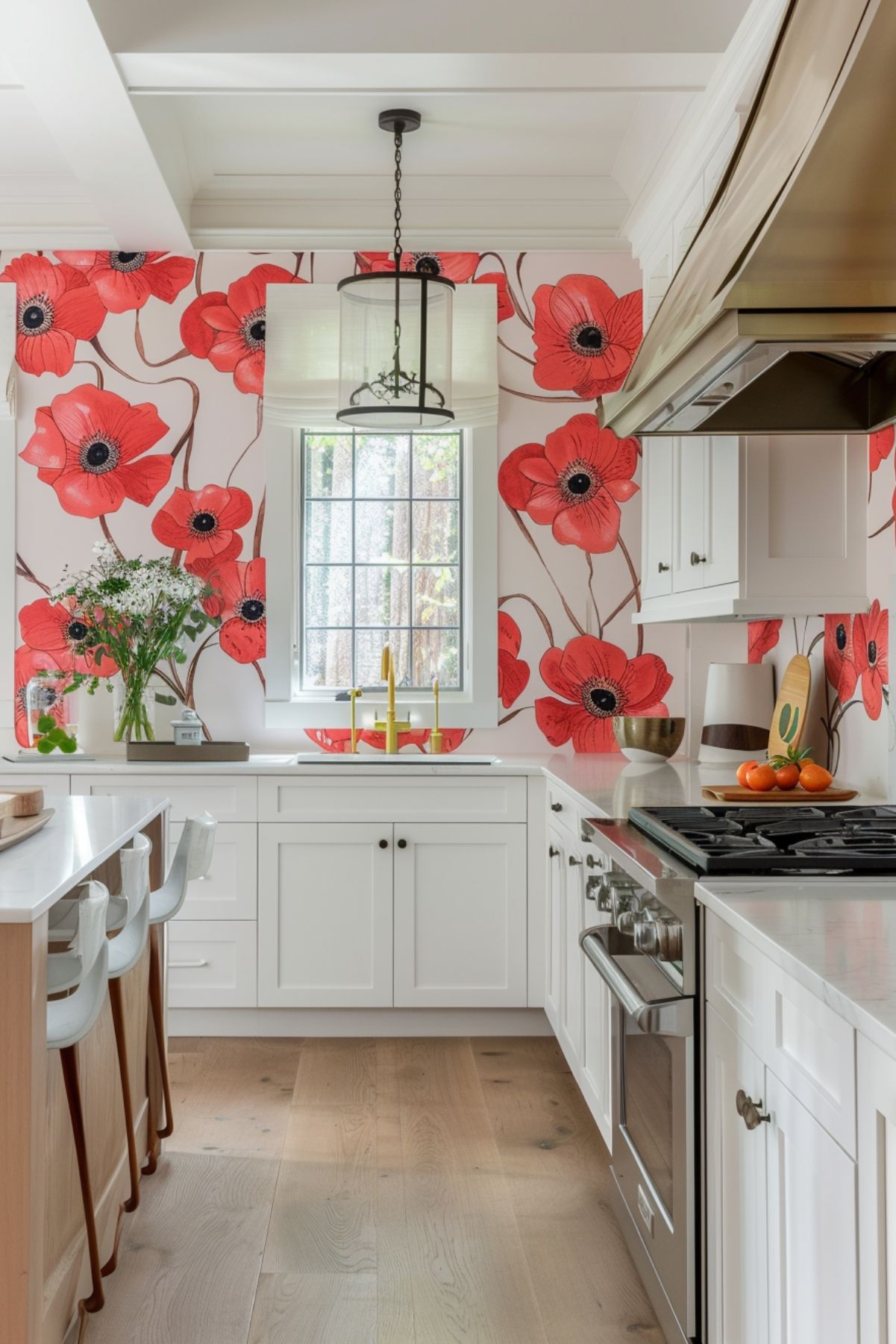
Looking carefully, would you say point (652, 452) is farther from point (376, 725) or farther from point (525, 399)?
point (376, 725)

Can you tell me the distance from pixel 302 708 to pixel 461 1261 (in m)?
2.18

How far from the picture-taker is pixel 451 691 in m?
4.29

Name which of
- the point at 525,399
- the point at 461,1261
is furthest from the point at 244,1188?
the point at 525,399

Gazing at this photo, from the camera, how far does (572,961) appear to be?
311cm

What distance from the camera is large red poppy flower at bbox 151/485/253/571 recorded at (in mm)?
4215

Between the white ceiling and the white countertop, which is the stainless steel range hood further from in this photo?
the white countertop

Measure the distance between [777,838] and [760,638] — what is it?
175cm

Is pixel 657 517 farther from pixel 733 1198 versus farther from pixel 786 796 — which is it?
pixel 733 1198

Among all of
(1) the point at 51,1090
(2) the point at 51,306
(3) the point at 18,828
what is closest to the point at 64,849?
(3) the point at 18,828

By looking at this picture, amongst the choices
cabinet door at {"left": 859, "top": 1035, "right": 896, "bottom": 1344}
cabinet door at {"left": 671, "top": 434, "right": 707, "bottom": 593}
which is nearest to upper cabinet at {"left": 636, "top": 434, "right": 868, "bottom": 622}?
cabinet door at {"left": 671, "top": 434, "right": 707, "bottom": 593}

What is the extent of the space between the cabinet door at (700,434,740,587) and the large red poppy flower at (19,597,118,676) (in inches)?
85.9

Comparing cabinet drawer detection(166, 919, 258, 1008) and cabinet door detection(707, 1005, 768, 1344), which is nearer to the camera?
cabinet door detection(707, 1005, 768, 1344)

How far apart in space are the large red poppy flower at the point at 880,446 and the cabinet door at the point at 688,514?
45cm

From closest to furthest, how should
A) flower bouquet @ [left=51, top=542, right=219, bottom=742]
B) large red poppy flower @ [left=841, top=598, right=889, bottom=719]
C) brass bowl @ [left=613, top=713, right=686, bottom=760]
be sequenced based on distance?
large red poppy flower @ [left=841, top=598, right=889, bottom=719]
brass bowl @ [left=613, top=713, right=686, bottom=760]
flower bouquet @ [left=51, top=542, right=219, bottom=742]
